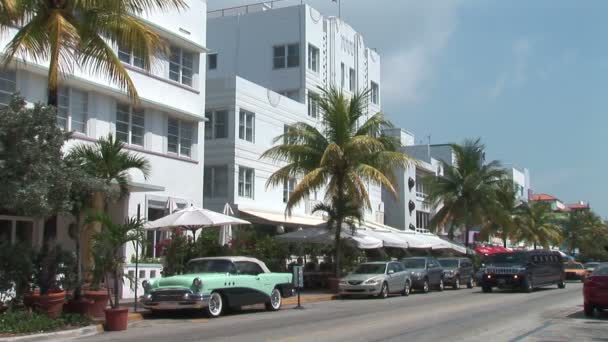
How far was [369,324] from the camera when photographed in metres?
16.1

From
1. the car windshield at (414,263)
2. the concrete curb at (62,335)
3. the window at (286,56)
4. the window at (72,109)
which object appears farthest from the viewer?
the window at (286,56)

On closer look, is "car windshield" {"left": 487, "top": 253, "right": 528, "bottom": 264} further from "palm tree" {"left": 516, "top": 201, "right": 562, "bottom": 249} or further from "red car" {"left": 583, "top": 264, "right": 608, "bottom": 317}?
"palm tree" {"left": 516, "top": 201, "right": 562, "bottom": 249}

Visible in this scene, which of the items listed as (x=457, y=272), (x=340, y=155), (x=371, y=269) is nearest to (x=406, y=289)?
(x=371, y=269)

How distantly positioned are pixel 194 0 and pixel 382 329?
18.0m

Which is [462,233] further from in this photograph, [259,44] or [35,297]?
[35,297]

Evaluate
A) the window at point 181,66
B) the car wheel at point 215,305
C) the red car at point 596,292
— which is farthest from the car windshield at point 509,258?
the car wheel at point 215,305

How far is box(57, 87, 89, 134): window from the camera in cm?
2275

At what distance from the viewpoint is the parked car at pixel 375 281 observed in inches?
1027

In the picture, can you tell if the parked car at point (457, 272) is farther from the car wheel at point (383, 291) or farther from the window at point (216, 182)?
the window at point (216, 182)

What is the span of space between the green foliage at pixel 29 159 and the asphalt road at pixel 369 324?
10.3 feet

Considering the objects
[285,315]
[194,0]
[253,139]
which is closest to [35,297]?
[285,315]

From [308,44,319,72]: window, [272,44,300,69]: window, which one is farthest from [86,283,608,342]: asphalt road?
[308,44,319,72]: window

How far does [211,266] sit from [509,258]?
15.8 metres

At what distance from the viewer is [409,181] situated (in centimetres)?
5228
